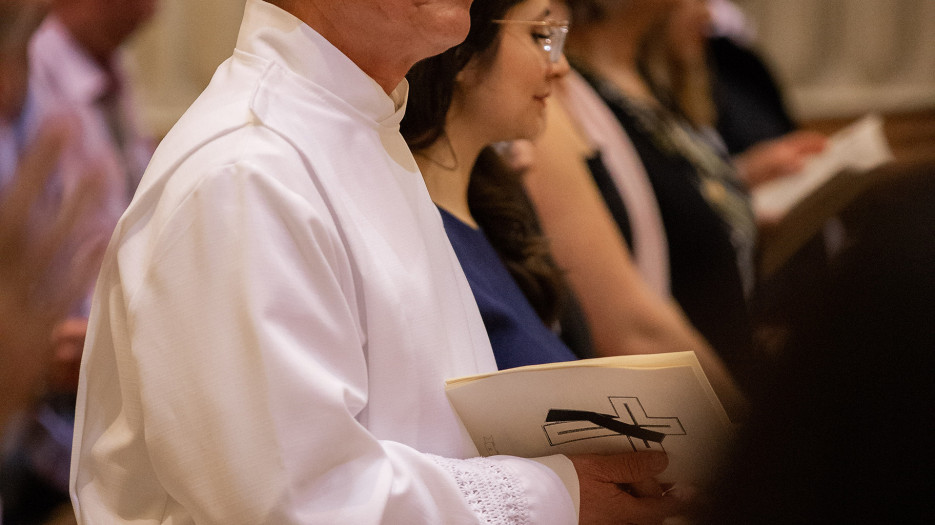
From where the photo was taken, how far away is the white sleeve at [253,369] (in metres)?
1.01

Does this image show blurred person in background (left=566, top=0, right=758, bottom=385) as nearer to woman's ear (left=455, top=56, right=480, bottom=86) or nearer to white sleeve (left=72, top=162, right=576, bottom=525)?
woman's ear (left=455, top=56, right=480, bottom=86)

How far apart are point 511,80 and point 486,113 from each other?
0.07 m

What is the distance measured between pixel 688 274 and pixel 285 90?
1.68 m

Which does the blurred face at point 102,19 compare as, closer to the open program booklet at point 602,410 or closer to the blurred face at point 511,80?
A: the blurred face at point 511,80

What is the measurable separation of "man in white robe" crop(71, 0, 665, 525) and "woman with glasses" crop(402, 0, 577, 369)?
27 cm

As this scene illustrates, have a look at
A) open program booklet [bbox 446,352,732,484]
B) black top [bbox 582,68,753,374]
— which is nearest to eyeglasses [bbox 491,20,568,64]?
open program booklet [bbox 446,352,732,484]

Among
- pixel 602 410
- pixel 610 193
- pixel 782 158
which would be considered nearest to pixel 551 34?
pixel 602 410

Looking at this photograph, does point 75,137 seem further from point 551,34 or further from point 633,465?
point 633,465

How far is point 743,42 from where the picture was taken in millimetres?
4406

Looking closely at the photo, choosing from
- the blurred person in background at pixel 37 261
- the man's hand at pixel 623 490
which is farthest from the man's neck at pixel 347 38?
the man's hand at pixel 623 490

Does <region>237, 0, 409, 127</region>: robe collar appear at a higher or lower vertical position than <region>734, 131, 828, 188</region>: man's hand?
higher

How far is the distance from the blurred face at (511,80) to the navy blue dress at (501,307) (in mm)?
191

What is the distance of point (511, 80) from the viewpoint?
1.67 meters

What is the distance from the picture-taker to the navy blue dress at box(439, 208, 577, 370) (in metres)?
1.48
